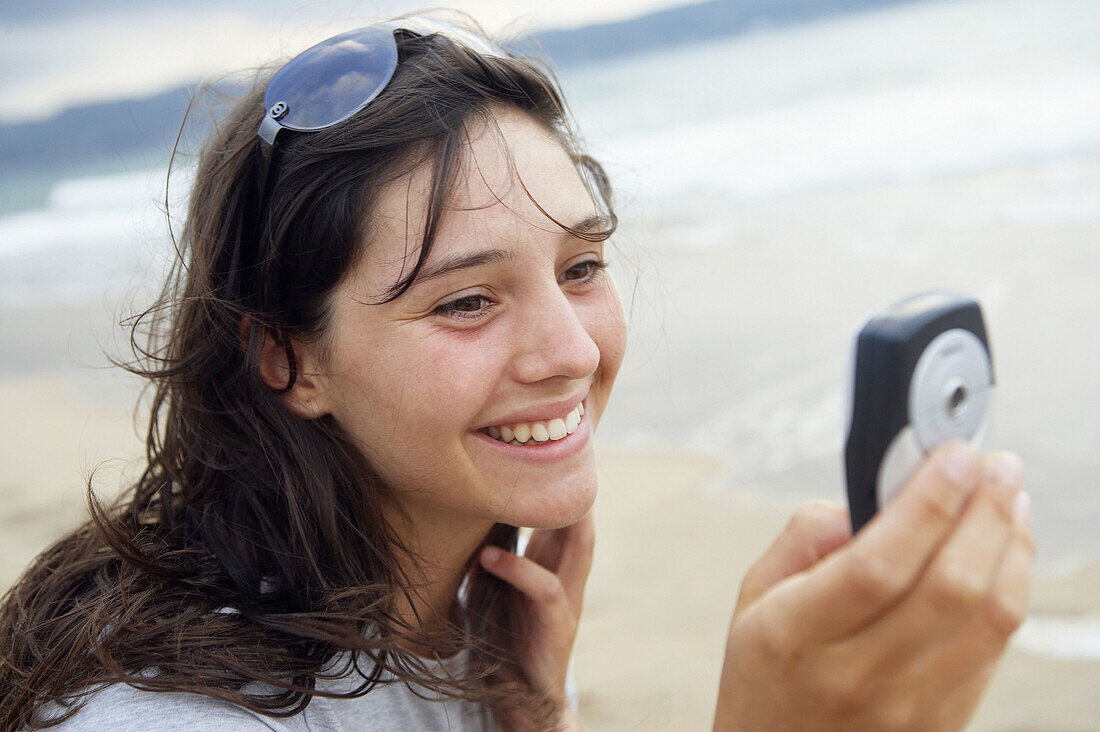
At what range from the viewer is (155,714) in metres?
1.55

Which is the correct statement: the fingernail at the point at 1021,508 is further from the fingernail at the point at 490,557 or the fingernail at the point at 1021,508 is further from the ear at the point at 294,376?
the fingernail at the point at 490,557

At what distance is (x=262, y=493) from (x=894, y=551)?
142 cm

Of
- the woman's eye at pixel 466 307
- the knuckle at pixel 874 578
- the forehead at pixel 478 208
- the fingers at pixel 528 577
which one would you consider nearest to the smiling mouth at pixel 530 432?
the woman's eye at pixel 466 307

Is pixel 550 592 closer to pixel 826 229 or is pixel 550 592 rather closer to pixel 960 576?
pixel 960 576

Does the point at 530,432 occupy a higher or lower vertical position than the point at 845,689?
lower

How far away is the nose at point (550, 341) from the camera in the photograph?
1841mm

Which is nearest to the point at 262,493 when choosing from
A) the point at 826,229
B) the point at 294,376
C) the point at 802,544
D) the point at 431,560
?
the point at 294,376

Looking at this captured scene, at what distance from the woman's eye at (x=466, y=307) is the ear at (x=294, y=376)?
32 centimetres

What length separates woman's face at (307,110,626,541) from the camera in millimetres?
1836

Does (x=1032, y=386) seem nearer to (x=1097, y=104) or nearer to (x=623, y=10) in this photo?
(x=1097, y=104)

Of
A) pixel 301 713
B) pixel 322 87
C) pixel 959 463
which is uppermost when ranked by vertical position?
pixel 322 87

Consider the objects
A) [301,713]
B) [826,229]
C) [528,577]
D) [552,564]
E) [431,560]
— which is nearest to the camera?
[301,713]

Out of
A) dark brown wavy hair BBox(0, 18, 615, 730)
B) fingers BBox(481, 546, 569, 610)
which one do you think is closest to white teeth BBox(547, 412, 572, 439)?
dark brown wavy hair BBox(0, 18, 615, 730)

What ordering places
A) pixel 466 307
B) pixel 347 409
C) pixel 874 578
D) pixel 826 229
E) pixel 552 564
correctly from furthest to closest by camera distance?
pixel 826 229 → pixel 552 564 → pixel 347 409 → pixel 466 307 → pixel 874 578
